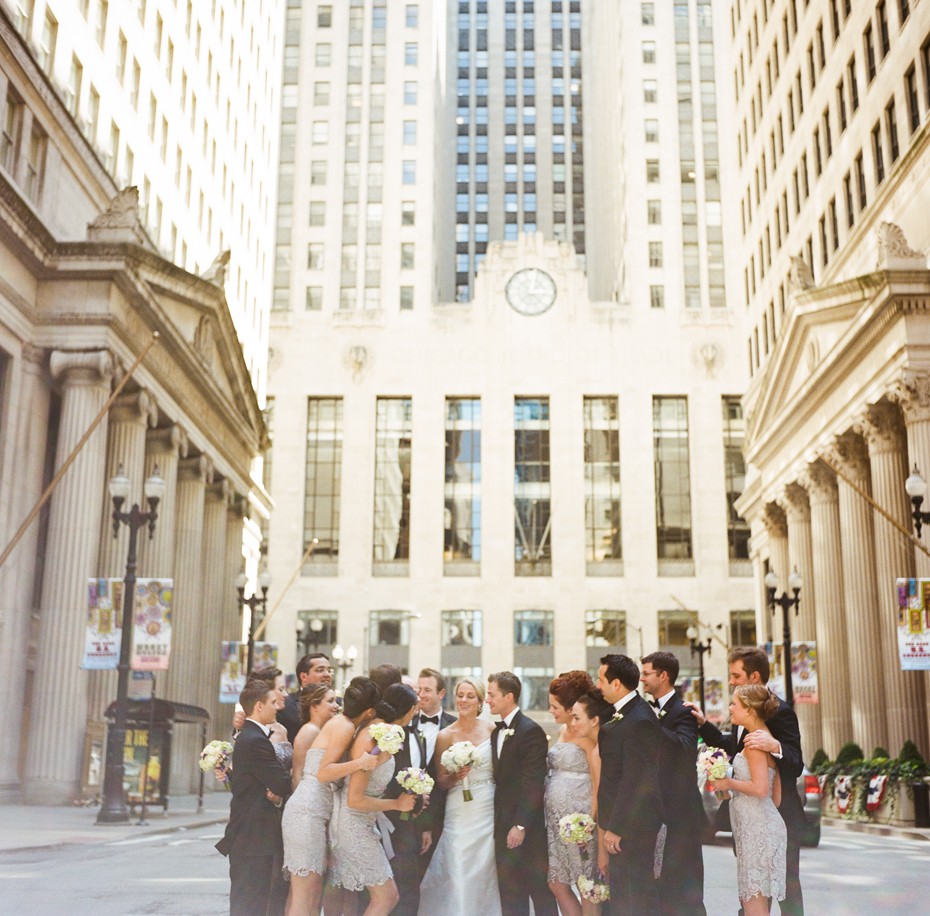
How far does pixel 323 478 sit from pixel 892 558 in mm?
53410

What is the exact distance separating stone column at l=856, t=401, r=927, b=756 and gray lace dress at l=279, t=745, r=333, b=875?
25124 mm

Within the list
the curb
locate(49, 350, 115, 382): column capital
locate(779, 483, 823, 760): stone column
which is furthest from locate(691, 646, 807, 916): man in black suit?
locate(779, 483, 823, 760): stone column

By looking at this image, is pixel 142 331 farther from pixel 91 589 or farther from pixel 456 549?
pixel 456 549

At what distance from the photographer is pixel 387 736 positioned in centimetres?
845

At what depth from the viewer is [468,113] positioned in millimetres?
131625

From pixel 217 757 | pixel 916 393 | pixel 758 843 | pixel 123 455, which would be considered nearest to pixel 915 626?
pixel 916 393

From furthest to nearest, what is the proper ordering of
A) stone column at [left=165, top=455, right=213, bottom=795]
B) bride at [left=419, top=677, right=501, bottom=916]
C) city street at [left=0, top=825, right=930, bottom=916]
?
stone column at [left=165, top=455, right=213, bottom=795] → city street at [left=0, top=825, right=930, bottom=916] → bride at [left=419, top=677, right=501, bottom=916]

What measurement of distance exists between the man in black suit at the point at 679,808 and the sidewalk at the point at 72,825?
446 inches

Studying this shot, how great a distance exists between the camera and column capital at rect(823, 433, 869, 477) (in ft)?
122

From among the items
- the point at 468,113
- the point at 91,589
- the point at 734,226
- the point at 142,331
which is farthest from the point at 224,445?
the point at 468,113

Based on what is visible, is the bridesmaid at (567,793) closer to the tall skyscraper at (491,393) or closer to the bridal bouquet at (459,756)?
the bridal bouquet at (459,756)

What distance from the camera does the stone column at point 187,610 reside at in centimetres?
3916

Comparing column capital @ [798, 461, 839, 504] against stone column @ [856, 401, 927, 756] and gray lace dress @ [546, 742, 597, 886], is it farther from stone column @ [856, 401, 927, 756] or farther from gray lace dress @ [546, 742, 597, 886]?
gray lace dress @ [546, 742, 597, 886]

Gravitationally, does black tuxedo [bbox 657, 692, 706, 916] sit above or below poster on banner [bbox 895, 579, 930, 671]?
below
